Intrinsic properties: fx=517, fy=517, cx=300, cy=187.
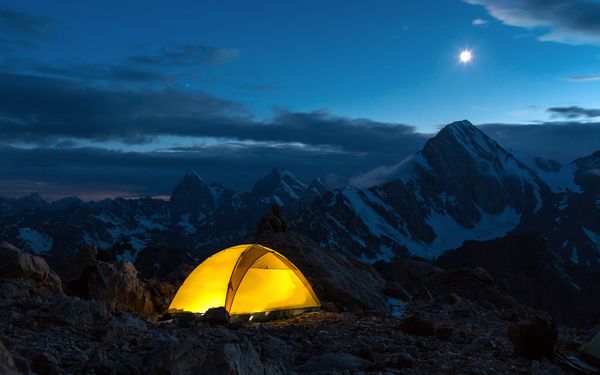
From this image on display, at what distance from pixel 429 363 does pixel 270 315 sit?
358 inches

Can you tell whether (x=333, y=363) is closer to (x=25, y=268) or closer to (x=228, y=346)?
(x=228, y=346)

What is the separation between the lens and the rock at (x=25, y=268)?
18047 millimetres

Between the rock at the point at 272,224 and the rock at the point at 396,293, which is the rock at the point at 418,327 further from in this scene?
the rock at the point at 272,224

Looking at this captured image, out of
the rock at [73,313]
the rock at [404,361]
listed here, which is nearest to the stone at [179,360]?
the rock at [73,313]

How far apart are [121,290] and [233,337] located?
10.9 metres

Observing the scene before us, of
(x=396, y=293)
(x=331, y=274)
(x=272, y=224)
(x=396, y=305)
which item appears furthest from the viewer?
(x=272, y=224)

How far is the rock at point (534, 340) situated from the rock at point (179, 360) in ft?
29.0

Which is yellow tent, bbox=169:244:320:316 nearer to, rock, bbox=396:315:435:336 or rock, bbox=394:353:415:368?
rock, bbox=396:315:435:336

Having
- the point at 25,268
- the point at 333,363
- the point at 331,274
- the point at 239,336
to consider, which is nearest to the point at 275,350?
the point at 333,363

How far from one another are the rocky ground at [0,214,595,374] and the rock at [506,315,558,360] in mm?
25

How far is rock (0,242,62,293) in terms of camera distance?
18.0 meters

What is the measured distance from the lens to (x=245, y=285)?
19.5 m

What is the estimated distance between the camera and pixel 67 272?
26.9 metres

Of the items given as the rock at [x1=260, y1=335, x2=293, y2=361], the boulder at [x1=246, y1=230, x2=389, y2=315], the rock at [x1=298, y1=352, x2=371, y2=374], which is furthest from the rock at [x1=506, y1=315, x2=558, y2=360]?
the boulder at [x1=246, y1=230, x2=389, y2=315]
